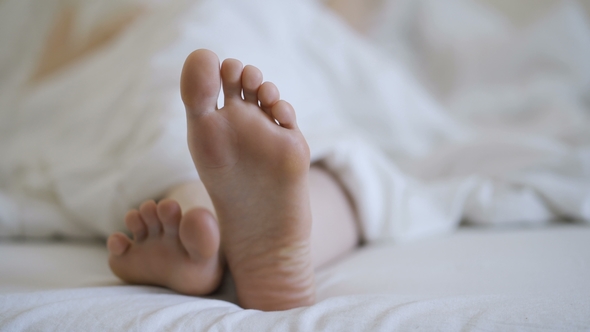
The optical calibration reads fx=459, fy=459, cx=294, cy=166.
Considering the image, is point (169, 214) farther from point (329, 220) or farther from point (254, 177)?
point (329, 220)

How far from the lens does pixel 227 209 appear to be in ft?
1.61

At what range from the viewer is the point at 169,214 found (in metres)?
0.48

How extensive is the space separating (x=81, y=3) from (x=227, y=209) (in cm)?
103

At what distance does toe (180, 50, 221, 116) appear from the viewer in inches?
16.3

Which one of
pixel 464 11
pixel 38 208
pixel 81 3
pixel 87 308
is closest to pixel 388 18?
pixel 464 11

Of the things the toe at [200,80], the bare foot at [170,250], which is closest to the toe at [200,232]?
the bare foot at [170,250]

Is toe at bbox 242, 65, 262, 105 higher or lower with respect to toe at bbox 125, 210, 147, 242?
higher

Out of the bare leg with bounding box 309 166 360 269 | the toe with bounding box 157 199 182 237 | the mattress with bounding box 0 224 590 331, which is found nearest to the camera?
the mattress with bounding box 0 224 590 331

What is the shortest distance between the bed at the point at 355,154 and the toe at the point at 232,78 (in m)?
0.16

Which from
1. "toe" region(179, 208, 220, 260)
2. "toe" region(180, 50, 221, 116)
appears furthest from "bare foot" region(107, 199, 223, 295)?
"toe" region(180, 50, 221, 116)

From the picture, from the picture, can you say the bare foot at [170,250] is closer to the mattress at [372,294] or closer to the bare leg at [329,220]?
the mattress at [372,294]

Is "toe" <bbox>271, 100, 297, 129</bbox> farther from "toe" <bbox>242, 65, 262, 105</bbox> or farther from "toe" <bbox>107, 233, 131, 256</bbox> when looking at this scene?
"toe" <bbox>107, 233, 131, 256</bbox>

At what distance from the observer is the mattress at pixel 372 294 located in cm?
37

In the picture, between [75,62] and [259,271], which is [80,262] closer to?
[259,271]
